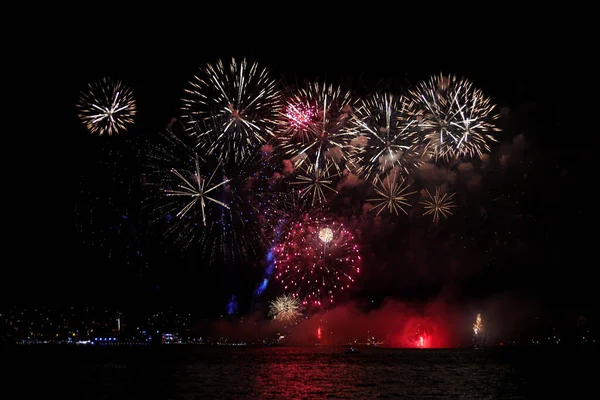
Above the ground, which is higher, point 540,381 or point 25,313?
point 25,313

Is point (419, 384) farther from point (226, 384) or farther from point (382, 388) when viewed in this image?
point (226, 384)

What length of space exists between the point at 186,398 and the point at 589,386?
123ft

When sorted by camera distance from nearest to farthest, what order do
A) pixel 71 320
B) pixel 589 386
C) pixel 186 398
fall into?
pixel 186 398 → pixel 589 386 → pixel 71 320

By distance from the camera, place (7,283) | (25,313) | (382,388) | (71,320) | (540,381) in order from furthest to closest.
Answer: (71,320), (25,313), (7,283), (540,381), (382,388)

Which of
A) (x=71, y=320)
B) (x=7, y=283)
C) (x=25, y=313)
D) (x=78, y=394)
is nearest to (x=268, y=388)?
(x=78, y=394)

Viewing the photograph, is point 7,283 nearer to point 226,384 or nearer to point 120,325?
point 226,384

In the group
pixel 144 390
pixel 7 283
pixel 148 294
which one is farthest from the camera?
pixel 148 294

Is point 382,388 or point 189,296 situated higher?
point 189,296

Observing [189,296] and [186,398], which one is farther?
[189,296]

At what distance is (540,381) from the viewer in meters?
68.1

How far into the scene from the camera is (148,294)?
125812 millimetres

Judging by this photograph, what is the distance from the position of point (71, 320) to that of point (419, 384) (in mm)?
121698

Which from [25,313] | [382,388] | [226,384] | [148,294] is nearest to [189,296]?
[148,294]

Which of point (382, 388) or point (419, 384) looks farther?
point (419, 384)
